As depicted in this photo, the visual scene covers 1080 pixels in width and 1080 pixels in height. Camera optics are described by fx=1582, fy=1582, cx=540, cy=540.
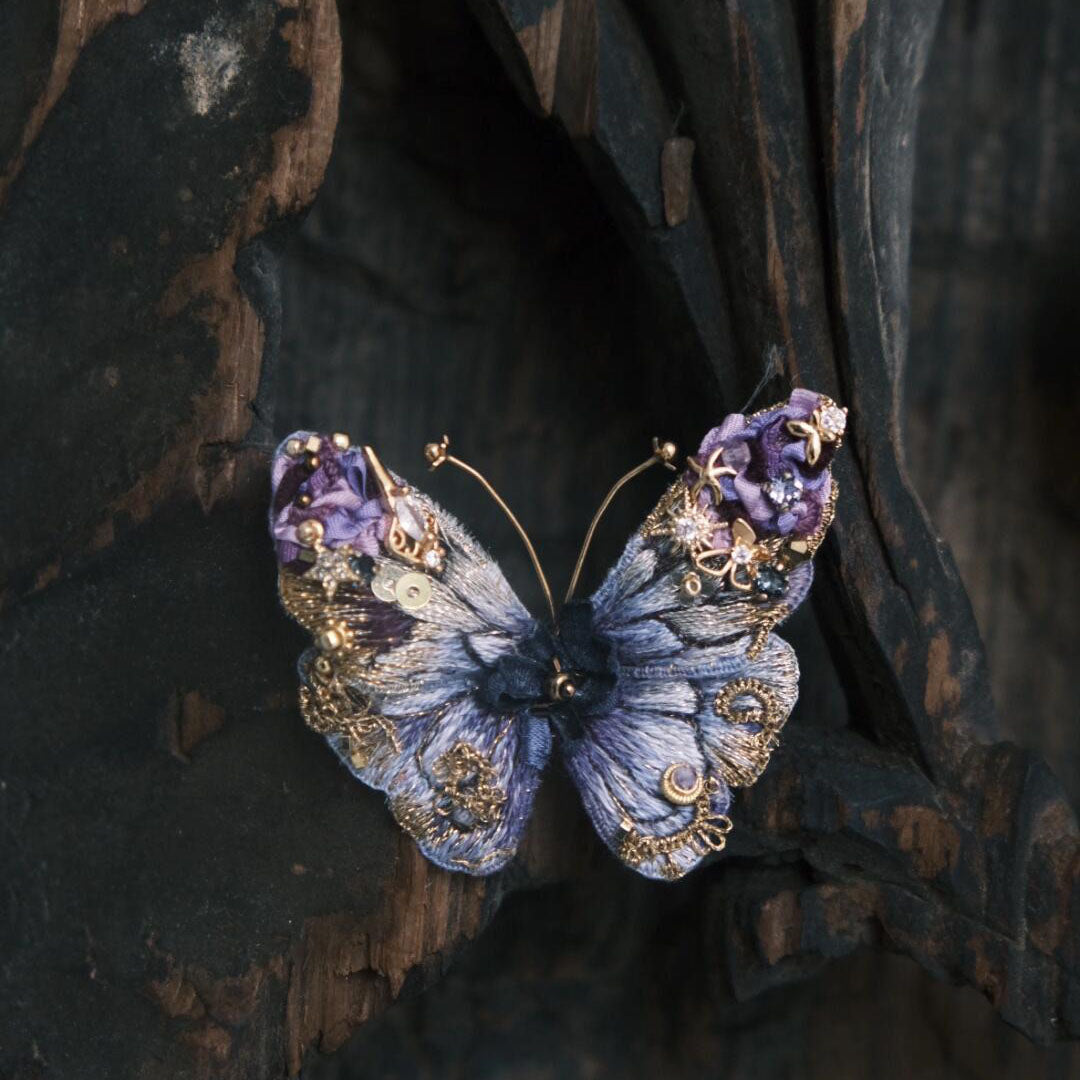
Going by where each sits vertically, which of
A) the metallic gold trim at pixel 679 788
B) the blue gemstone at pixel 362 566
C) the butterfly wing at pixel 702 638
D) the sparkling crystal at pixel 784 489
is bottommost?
the metallic gold trim at pixel 679 788

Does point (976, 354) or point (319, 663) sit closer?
point (319, 663)

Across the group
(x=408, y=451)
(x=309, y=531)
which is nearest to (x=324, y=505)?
(x=309, y=531)

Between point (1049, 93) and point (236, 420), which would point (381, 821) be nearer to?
point (236, 420)

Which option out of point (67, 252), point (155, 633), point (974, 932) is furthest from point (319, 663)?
point (974, 932)

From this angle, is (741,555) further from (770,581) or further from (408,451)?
(408,451)

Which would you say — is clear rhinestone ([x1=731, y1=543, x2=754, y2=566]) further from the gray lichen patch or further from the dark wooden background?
the gray lichen patch

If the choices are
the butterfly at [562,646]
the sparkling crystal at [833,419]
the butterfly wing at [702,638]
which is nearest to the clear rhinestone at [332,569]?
the butterfly at [562,646]

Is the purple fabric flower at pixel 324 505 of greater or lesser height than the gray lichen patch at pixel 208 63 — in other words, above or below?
below

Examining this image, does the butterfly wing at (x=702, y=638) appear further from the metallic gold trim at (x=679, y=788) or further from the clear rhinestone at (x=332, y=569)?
the clear rhinestone at (x=332, y=569)
